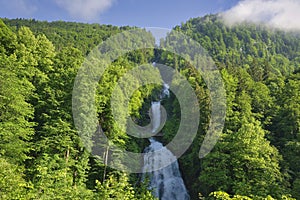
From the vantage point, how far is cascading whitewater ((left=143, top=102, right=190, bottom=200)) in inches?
1150

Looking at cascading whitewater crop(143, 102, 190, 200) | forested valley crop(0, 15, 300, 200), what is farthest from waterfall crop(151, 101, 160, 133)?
cascading whitewater crop(143, 102, 190, 200)

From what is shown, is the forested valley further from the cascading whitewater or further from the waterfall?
the waterfall

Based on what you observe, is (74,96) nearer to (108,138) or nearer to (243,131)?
(108,138)

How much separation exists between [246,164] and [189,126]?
33.6ft

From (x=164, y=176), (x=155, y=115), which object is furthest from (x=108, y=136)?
(x=155, y=115)

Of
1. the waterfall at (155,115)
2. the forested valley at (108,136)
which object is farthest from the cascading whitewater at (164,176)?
the waterfall at (155,115)

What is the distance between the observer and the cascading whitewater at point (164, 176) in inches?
1150

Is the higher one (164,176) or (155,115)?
(155,115)

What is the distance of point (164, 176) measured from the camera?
32.1 meters

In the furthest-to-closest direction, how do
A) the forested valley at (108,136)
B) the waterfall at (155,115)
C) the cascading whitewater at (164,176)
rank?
the waterfall at (155,115), the cascading whitewater at (164,176), the forested valley at (108,136)

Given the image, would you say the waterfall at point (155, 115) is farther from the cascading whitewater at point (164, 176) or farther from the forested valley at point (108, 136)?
the cascading whitewater at point (164, 176)

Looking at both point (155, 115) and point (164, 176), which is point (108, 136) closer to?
point (164, 176)

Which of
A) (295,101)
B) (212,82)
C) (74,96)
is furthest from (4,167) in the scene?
(295,101)

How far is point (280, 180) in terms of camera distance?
63.3 feet
